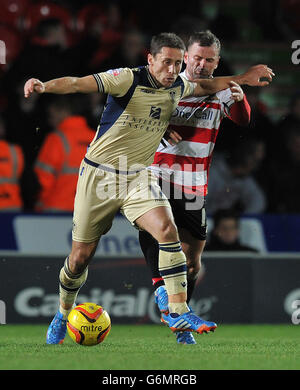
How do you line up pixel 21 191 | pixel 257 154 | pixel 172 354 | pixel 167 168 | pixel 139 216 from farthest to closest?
pixel 257 154, pixel 21 191, pixel 167 168, pixel 139 216, pixel 172 354

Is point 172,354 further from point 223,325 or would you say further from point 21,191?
point 21,191

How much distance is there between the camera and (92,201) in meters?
6.84

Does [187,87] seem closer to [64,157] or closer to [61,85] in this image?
[61,85]

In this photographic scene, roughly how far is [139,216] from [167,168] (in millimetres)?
913

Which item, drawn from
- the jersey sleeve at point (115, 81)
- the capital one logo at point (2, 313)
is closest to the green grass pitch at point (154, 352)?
the capital one logo at point (2, 313)

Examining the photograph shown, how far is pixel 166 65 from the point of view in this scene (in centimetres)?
668

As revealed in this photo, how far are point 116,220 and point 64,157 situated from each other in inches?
36.3

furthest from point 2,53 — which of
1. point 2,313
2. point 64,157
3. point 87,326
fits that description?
point 87,326

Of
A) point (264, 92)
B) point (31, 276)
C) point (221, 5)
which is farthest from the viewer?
point (221, 5)

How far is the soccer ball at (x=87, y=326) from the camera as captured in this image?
6.70 metres


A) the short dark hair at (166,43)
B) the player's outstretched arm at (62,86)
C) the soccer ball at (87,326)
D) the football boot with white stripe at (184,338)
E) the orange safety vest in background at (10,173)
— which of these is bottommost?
the football boot with white stripe at (184,338)

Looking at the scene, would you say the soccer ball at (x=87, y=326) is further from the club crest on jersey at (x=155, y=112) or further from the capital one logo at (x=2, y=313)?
the capital one logo at (x=2, y=313)

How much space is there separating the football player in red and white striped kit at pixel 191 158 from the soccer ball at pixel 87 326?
2.40 ft

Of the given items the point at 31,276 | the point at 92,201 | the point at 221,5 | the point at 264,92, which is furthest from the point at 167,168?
the point at 221,5
